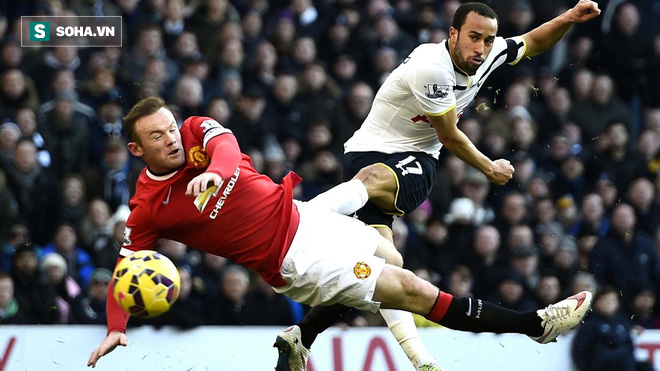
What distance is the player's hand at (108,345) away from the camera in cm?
601

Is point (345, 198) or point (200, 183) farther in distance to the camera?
point (345, 198)

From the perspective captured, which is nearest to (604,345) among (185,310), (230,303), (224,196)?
(230,303)

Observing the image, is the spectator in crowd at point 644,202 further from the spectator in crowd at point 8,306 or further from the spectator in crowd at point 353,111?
the spectator in crowd at point 8,306

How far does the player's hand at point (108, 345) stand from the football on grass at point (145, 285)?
19 cm

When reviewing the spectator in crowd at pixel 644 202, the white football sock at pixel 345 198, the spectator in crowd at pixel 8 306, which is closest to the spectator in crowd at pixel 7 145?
the spectator in crowd at pixel 8 306

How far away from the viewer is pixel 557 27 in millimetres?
7656

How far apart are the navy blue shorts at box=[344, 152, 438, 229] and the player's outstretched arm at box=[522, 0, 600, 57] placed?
3.90ft

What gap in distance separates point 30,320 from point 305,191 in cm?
280

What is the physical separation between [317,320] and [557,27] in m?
2.72

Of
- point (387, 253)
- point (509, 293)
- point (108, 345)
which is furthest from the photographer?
point (509, 293)

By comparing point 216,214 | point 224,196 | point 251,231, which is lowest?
point 251,231

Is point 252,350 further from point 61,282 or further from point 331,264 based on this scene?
point 331,264

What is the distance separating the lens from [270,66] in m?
10.6

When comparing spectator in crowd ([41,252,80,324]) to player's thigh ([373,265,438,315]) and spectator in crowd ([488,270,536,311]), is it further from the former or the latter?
spectator in crowd ([488,270,536,311])
